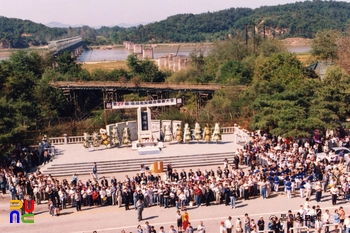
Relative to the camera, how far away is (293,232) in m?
16.5

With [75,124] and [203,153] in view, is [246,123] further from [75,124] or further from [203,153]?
[75,124]

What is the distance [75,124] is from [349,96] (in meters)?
19.5

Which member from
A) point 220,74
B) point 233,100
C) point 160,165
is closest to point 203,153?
point 160,165

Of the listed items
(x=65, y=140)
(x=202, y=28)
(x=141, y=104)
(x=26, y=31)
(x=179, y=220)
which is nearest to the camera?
(x=179, y=220)

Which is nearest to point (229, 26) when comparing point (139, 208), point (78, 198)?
point (78, 198)

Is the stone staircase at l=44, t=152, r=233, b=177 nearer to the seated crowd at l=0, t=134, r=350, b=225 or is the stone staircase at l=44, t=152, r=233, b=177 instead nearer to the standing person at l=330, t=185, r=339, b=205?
the seated crowd at l=0, t=134, r=350, b=225

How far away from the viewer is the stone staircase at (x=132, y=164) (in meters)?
25.5

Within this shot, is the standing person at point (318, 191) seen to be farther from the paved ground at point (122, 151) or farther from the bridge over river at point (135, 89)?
the bridge over river at point (135, 89)

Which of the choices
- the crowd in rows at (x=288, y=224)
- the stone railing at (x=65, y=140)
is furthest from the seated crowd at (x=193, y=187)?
the stone railing at (x=65, y=140)

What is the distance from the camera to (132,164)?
2617 cm

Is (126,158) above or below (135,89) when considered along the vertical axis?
below

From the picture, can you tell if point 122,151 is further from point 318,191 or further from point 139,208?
point 318,191

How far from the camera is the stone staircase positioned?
25547 millimetres

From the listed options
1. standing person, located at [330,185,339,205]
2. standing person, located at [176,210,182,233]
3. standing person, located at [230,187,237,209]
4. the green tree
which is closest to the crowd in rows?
standing person, located at [176,210,182,233]
